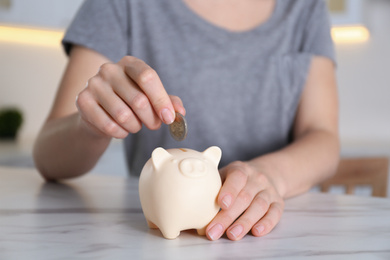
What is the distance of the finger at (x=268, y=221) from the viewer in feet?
1.86

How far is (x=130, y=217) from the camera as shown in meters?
0.67

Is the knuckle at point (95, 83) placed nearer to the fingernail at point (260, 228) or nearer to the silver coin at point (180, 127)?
the silver coin at point (180, 127)

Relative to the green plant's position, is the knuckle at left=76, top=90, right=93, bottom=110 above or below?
above

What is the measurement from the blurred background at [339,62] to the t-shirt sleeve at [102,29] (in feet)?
4.63

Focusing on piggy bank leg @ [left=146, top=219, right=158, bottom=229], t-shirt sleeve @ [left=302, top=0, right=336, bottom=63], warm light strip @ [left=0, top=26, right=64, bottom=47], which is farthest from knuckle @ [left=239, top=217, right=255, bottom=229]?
warm light strip @ [left=0, top=26, right=64, bottom=47]

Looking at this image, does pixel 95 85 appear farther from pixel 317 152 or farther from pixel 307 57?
pixel 307 57

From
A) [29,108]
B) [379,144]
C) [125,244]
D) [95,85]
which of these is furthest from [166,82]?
[29,108]

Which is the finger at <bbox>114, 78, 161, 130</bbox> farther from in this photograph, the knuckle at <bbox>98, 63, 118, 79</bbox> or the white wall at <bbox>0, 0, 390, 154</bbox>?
the white wall at <bbox>0, 0, 390, 154</bbox>

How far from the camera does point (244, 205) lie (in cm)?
58

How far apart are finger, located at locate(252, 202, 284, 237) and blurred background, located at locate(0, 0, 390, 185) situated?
1.88 meters

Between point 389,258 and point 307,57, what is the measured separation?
29.5 inches

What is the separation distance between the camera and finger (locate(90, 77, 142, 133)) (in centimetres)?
59

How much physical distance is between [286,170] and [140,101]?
0.36m

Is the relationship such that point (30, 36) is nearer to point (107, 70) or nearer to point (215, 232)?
point (107, 70)
